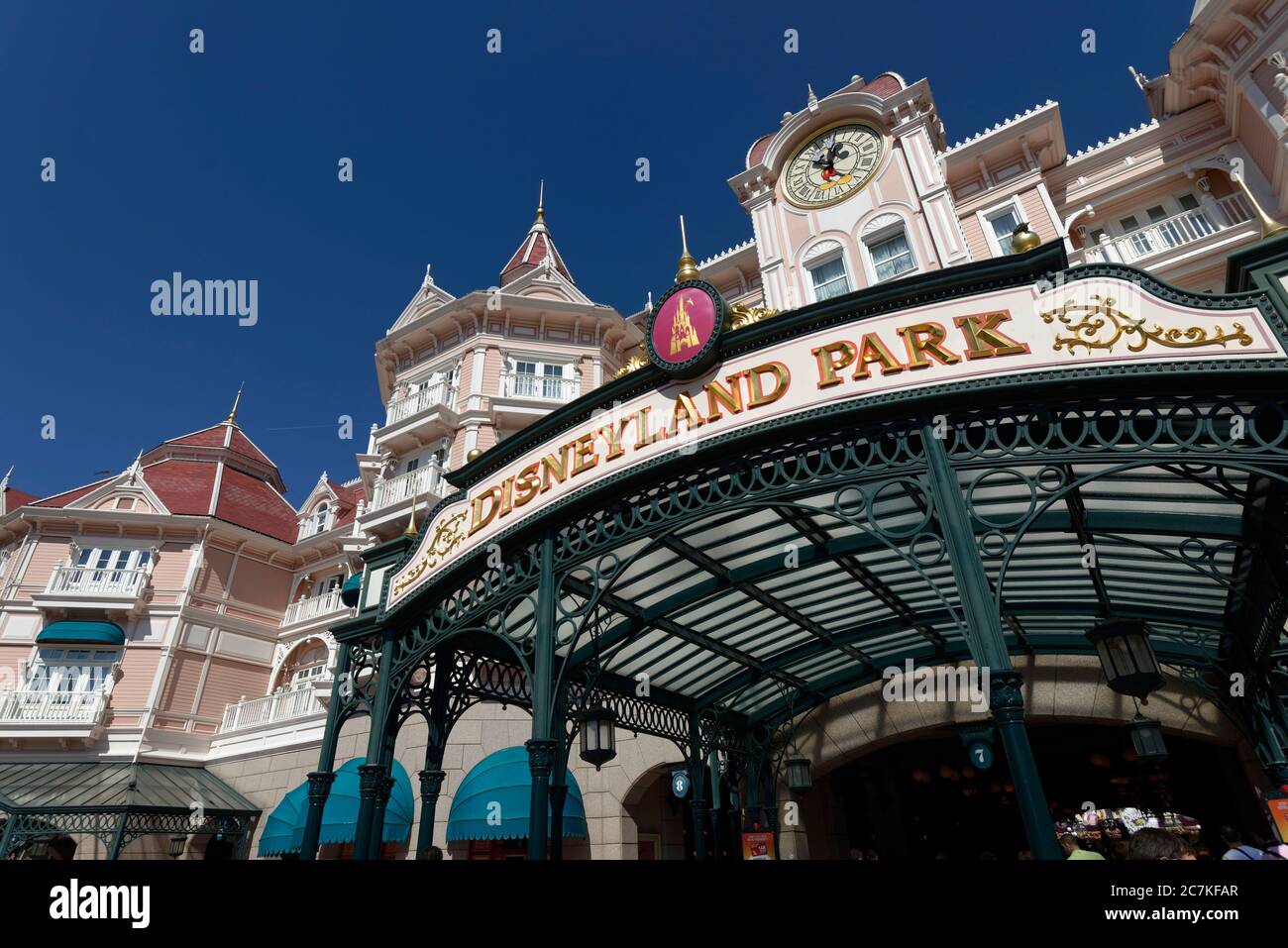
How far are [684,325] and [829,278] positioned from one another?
41.0 feet

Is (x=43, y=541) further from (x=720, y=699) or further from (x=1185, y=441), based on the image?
(x=1185, y=441)

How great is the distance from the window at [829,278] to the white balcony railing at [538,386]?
8726mm

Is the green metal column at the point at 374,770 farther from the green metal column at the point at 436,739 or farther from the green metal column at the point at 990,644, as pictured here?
the green metal column at the point at 990,644

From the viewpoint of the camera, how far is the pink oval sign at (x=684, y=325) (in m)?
7.43

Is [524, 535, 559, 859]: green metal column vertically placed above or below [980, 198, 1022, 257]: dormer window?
below

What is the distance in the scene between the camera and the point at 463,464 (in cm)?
2234

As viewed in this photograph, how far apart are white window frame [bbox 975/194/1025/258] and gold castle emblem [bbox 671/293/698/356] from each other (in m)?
13.4

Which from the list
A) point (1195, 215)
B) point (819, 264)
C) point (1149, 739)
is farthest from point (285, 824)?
point (1195, 215)

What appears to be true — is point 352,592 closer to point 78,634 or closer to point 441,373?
point 441,373

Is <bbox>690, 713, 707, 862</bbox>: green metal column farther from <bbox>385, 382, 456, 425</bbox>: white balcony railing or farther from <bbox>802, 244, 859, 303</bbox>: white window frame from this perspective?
<bbox>385, 382, 456, 425</bbox>: white balcony railing

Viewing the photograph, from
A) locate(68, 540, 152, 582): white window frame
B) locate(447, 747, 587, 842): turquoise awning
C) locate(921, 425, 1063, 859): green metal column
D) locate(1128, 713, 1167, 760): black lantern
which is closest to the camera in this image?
locate(921, 425, 1063, 859): green metal column

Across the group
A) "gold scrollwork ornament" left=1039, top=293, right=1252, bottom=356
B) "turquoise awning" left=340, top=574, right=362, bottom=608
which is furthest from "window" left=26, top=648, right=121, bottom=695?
"gold scrollwork ornament" left=1039, top=293, right=1252, bottom=356

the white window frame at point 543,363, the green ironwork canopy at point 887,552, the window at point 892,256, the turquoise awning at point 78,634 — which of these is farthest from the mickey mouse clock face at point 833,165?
the turquoise awning at point 78,634

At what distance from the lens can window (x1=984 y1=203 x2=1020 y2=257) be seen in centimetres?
1756
